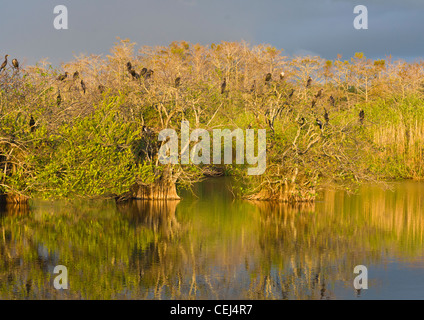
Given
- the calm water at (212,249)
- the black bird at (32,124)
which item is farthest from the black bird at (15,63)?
the calm water at (212,249)

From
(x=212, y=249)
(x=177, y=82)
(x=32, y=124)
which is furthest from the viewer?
(x=177, y=82)

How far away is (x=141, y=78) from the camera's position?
89.9 ft

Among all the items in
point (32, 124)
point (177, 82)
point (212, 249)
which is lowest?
point (212, 249)

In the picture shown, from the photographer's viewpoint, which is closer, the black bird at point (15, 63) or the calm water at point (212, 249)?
the calm water at point (212, 249)

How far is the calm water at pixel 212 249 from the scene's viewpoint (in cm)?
1332

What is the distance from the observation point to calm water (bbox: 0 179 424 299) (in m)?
13.3

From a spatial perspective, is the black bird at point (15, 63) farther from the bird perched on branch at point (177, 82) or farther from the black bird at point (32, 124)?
the bird perched on branch at point (177, 82)

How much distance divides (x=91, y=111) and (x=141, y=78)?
256 cm

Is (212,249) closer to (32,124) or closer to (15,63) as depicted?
(32,124)

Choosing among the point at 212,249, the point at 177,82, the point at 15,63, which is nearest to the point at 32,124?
the point at 15,63

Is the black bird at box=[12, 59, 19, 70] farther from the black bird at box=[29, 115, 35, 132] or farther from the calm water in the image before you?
the calm water

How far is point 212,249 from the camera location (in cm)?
1794

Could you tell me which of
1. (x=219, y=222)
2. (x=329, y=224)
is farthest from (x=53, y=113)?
(x=329, y=224)
